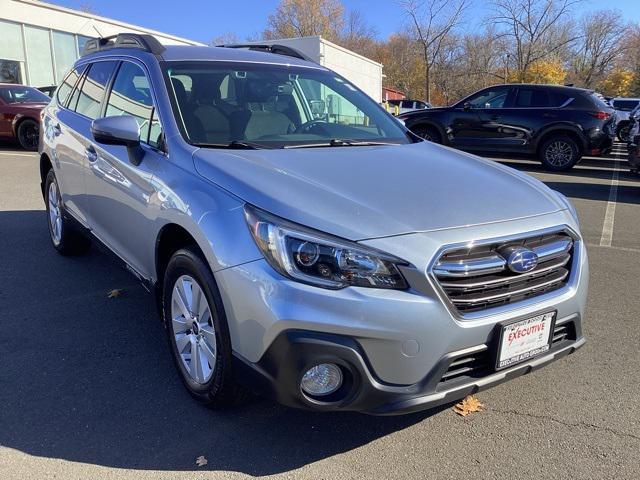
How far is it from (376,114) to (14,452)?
9.87ft

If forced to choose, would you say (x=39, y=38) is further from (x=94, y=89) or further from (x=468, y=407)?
(x=468, y=407)

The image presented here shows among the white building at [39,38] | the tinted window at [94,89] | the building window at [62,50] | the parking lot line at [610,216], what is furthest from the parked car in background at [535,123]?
the building window at [62,50]

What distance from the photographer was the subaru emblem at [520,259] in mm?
2367

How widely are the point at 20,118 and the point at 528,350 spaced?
14080mm

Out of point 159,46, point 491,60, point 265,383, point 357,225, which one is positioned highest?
point 491,60

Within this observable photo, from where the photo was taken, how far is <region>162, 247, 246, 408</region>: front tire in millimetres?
2461

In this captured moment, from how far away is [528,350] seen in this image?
7.99 ft

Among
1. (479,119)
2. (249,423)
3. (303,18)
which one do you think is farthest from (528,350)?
(303,18)

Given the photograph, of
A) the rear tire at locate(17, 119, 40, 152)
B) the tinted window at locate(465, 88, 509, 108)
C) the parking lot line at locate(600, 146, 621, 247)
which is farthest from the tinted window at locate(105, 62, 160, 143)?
the rear tire at locate(17, 119, 40, 152)

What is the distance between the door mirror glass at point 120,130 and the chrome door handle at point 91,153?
78 centimetres

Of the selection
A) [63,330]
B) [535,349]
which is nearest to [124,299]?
[63,330]

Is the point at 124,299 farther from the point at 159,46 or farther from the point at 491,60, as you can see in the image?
the point at 491,60

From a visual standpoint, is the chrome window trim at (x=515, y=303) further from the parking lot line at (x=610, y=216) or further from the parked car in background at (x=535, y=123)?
the parked car in background at (x=535, y=123)

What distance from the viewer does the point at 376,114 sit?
403cm
